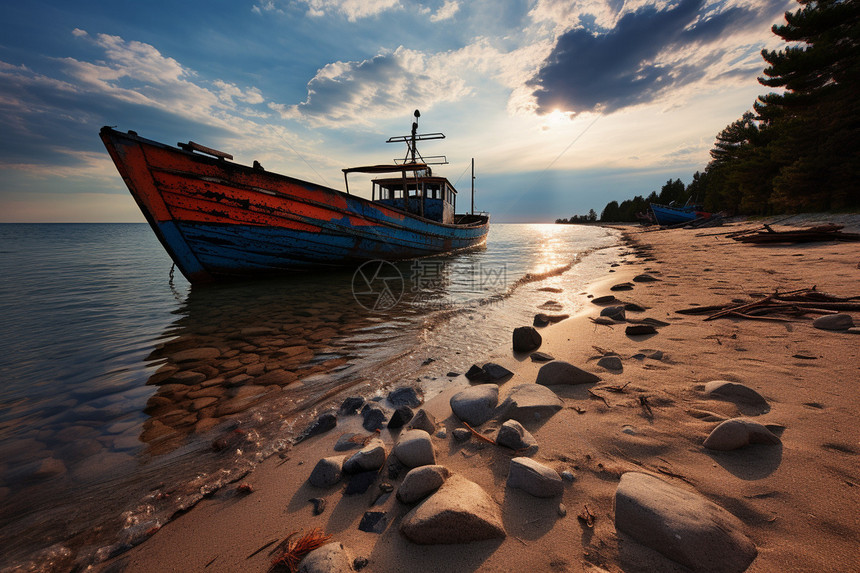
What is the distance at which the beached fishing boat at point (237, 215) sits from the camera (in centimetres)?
671

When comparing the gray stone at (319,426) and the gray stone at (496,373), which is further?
the gray stone at (496,373)

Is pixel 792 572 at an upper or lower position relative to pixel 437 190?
lower

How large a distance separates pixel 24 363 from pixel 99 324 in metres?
1.82

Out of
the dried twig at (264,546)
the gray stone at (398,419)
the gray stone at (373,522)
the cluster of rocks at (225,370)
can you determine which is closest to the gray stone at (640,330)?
the gray stone at (398,419)

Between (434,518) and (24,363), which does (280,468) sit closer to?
(434,518)

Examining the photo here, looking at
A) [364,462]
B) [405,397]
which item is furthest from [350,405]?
[364,462]

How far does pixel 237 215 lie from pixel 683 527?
910 centimetres

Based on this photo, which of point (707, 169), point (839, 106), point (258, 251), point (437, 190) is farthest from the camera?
point (707, 169)

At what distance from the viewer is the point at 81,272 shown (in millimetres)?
12258

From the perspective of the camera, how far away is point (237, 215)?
299 inches

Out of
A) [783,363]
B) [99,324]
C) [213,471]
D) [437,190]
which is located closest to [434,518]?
[213,471]

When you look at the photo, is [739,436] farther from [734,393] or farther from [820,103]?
[820,103]

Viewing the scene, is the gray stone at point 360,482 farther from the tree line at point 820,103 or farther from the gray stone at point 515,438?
the tree line at point 820,103

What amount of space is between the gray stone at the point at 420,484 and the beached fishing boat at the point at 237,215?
8171 mm
